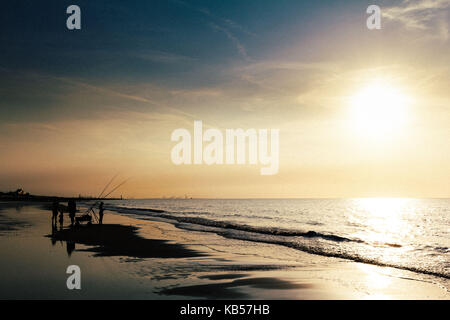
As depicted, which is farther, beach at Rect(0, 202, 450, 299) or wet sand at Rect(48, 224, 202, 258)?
wet sand at Rect(48, 224, 202, 258)

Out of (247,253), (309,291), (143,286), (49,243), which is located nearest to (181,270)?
(143,286)

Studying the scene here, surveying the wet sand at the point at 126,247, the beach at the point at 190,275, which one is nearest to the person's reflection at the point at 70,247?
the beach at the point at 190,275

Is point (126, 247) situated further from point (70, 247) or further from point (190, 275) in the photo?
point (190, 275)

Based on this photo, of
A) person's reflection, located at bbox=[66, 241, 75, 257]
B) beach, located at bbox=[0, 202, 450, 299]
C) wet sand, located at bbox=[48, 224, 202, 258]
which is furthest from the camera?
wet sand, located at bbox=[48, 224, 202, 258]

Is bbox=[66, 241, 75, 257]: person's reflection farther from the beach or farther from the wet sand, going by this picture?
the wet sand

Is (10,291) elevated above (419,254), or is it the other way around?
(10,291)

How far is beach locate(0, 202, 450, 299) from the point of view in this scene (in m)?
11.1

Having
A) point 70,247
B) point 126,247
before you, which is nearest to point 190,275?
point 126,247

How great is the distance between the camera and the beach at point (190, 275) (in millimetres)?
11078

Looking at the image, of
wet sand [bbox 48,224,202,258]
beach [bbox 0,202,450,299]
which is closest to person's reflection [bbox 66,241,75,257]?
beach [bbox 0,202,450,299]

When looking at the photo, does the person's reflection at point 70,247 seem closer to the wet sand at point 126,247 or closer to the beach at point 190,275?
the beach at point 190,275

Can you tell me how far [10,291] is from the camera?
1042 centimetres
